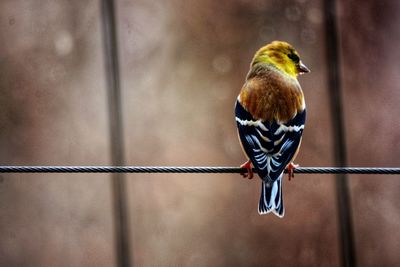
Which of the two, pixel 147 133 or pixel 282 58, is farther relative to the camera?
pixel 147 133

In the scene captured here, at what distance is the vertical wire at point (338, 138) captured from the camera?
476 cm

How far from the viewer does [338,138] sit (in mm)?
4820

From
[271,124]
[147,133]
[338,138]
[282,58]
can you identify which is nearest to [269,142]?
[271,124]

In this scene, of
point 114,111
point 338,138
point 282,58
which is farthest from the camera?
point 338,138

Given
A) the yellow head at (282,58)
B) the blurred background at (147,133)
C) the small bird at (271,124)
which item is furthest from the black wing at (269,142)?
the blurred background at (147,133)

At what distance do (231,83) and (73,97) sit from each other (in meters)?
1.14

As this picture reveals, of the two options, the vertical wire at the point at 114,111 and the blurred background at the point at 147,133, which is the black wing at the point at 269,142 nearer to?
the blurred background at the point at 147,133

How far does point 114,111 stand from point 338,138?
1669 mm

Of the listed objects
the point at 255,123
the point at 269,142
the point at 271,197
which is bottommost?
the point at 271,197

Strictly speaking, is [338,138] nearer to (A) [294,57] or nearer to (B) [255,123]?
(A) [294,57]

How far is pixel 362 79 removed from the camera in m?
4.80

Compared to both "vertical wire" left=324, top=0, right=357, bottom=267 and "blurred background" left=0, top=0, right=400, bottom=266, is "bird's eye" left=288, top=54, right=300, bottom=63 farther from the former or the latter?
"vertical wire" left=324, top=0, right=357, bottom=267

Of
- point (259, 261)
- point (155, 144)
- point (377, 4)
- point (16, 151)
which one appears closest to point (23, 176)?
point (16, 151)

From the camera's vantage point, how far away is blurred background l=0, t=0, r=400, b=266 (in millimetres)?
4629
